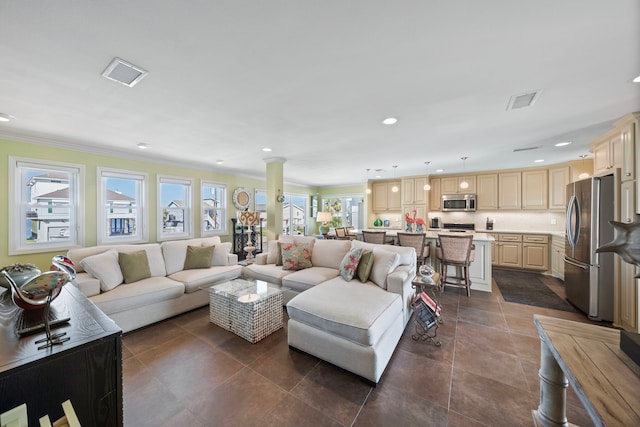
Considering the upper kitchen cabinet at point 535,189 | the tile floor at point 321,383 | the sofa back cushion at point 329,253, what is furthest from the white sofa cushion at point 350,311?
the upper kitchen cabinet at point 535,189

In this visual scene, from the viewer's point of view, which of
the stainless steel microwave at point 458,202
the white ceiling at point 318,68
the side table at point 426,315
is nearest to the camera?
the white ceiling at point 318,68

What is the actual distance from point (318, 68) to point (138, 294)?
309 cm

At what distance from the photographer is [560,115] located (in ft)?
8.45

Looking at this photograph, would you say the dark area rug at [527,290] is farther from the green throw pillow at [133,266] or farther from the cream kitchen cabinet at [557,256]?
the green throw pillow at [133,266]

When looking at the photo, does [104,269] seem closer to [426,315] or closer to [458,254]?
[426,315]

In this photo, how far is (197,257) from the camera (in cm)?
366

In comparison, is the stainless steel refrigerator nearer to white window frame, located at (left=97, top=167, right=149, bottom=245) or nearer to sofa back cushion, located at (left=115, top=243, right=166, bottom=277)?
sofa back cushion, located at (left=115, top=243, right=166, bottom=277)

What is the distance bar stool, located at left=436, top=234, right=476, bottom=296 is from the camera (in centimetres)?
367

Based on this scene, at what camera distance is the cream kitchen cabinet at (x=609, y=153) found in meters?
2.71

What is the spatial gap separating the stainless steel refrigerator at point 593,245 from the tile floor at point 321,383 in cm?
113

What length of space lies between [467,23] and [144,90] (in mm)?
2561

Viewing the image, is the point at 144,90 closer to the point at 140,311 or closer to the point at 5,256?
the point at 140,311

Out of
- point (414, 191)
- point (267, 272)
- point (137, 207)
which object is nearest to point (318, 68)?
point (267, 272)

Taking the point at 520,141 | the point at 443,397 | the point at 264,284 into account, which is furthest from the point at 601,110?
the point at 264,284
